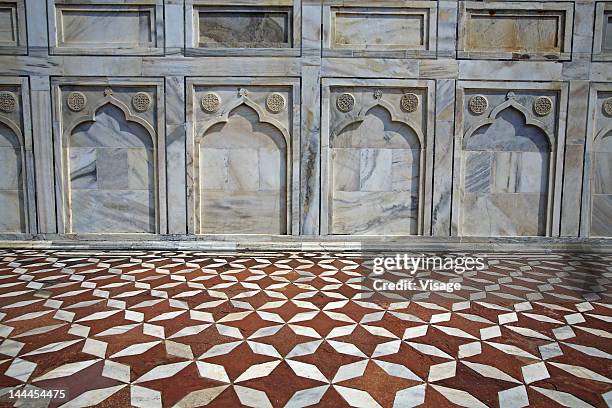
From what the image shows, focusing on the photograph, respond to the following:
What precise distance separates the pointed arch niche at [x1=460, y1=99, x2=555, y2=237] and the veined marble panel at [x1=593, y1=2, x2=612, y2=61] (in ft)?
3.49

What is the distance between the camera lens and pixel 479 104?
4.91 meters

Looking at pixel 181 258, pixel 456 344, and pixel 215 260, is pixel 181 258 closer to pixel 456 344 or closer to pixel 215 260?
pixel 215 260

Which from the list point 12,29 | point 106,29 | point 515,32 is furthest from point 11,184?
point 515,32

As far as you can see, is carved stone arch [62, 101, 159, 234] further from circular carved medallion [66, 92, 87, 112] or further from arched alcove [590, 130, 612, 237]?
arched alcove [590, 130, 612, 237]

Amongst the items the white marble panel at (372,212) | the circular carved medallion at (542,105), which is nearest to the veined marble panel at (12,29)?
the white marble panel at (372,212)

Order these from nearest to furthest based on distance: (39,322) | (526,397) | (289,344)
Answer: (526,397), (289,344), (39,322)

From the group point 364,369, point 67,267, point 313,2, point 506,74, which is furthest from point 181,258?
point 506,74

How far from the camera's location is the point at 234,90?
4.86m

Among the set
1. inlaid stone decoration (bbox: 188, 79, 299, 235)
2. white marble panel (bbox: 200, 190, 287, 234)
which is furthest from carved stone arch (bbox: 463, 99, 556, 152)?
white marble panel (bbox: 200, 190, 287, 234)

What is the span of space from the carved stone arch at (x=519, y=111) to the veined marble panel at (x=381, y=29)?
0.99 m

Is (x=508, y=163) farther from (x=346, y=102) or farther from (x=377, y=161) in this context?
(x=346, y=102)

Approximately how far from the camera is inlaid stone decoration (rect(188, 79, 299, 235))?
4863mm

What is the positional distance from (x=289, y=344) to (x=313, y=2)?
3960 millimetres

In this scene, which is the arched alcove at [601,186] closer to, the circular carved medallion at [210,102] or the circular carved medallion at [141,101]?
the circular carved medallion at [210,102]
